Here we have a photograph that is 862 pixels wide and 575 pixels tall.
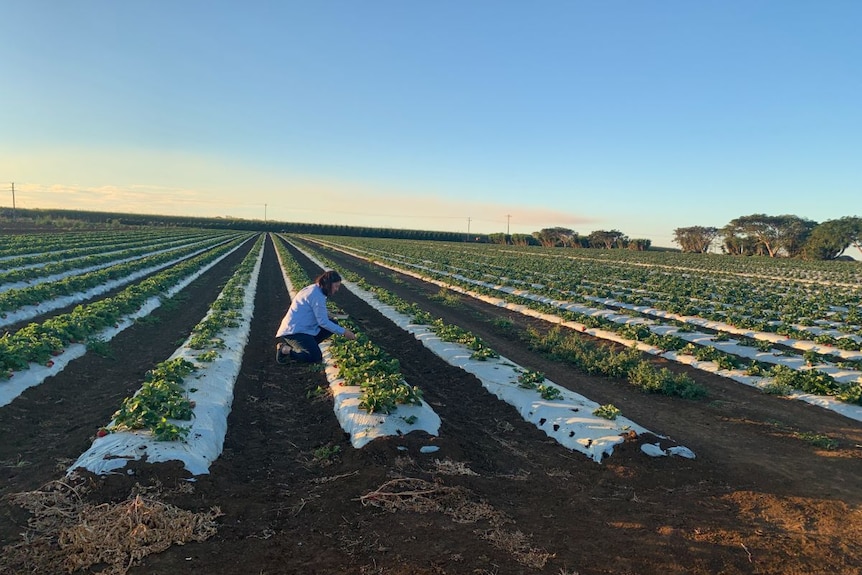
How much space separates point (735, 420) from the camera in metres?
8.83

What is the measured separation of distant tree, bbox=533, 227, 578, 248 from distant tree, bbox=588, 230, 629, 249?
4.05 meters

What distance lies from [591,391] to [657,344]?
479cm

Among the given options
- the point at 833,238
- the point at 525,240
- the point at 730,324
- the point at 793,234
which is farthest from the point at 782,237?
the point at 730,324

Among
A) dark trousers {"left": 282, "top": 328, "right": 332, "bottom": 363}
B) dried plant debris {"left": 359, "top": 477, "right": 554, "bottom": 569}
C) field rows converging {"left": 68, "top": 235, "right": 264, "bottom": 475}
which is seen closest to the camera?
dried plant debris {"left": 359, "top": 477, "right": 554, "bottom": 569}

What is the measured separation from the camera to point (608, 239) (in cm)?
10706

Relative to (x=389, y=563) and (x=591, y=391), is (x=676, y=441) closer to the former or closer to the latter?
(x=591, y=391)

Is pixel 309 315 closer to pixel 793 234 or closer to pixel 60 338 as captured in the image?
pixel 60 338

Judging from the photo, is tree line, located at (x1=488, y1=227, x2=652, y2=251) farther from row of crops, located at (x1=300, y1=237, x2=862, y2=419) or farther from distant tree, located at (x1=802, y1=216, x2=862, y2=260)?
row of crops, located at (x1=300, y1=237, x2=862, y2=419)

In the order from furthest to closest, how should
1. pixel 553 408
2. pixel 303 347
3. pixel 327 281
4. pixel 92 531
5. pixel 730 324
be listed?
pixel 730 324 < pixel 303 347 < pixel 327 281 < pixel 553 408 < pixel 92 531

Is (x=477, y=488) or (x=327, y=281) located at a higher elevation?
(x=327, y=281)

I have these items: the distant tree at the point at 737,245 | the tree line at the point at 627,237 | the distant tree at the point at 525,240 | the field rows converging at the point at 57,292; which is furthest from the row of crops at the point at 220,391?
the distant tree at the point at 525,240

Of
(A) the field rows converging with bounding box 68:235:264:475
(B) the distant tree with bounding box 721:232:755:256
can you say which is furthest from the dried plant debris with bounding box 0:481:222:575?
(B) the distant tree with bounding box 721:232:755:256

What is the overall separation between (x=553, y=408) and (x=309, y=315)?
4701mm

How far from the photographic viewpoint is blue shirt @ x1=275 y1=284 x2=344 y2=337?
9242 mm
